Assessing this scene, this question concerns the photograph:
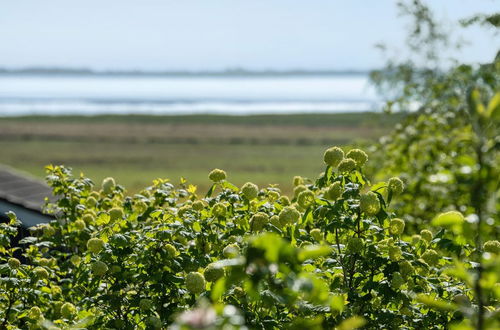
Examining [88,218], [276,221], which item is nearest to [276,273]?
[276,221]

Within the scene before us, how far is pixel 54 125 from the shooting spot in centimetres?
4297

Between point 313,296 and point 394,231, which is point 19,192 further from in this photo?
point 313,296

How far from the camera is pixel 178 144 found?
3350 centimetres

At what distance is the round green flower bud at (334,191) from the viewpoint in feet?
9.98

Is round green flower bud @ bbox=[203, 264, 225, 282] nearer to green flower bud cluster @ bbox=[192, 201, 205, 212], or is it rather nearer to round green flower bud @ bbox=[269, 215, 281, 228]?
round green flower bud @ bbox=[269, 215, 281, 228]

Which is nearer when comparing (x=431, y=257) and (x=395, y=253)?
(x=395, y=253)

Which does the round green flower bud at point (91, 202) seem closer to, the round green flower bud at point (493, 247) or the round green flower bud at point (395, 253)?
the round green flower bud at point (395, 253)

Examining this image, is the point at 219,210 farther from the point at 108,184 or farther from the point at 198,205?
the point at 108,184

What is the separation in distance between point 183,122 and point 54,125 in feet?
26.6

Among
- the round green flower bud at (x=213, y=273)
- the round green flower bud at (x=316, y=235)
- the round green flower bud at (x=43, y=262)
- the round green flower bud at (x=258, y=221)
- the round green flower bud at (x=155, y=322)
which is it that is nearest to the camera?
the round green flower bud at (x=213, y=273)

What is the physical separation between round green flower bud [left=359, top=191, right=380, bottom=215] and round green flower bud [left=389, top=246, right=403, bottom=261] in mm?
200

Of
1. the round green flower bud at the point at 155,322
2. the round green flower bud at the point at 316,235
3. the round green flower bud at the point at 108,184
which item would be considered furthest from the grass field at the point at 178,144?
the round green flower bud at the point at 155,322

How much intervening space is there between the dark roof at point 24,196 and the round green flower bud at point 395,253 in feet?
9.67

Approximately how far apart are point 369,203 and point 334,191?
8.2 inches
